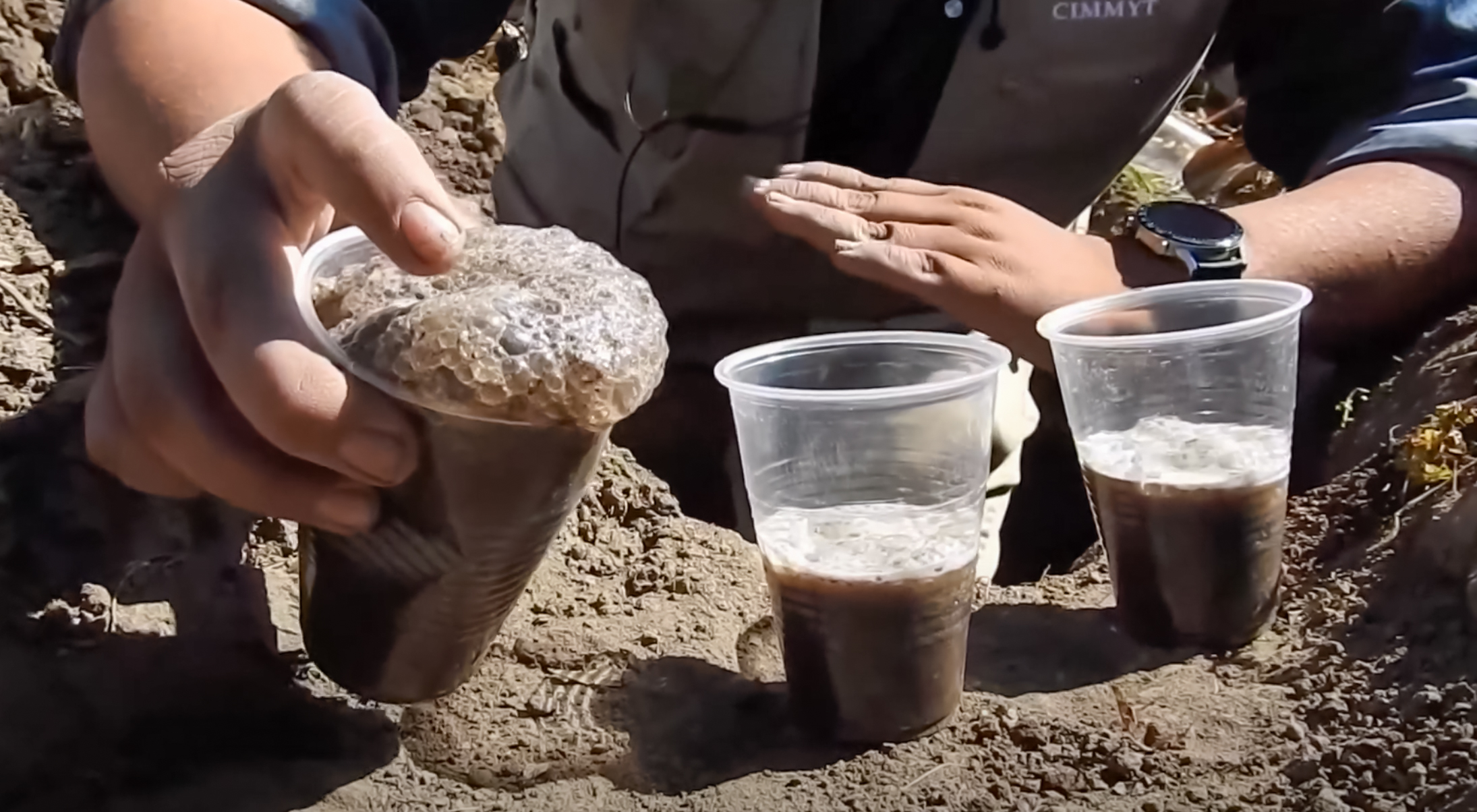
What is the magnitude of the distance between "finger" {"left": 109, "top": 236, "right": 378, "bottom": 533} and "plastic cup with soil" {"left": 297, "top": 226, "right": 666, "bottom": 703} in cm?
3

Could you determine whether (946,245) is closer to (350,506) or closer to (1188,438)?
(1188,438)

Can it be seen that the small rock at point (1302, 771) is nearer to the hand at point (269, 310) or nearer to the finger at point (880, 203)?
the finger at point (880, 203)

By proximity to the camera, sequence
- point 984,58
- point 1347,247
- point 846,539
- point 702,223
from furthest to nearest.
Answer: point 702,223, point 984,58, point 1347,247, point 846,539

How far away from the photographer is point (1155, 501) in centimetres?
113

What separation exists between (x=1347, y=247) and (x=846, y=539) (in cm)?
74

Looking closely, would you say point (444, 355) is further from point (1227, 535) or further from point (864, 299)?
point (864, 299)

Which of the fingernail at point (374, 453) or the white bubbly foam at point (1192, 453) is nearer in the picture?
the fingernail at point (374, 453)

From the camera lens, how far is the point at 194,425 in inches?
34.9

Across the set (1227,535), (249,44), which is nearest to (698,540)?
(1227,535)

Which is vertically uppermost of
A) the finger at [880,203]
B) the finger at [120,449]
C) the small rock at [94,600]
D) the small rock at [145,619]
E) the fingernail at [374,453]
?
the finger at [880,203]

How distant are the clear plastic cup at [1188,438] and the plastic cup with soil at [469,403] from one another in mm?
463

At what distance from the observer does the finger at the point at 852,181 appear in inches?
49.1

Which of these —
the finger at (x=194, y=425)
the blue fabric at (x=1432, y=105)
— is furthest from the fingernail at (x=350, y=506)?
the blue fabric at (x=1432, y=105)

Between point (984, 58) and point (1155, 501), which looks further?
point (984, 58)
